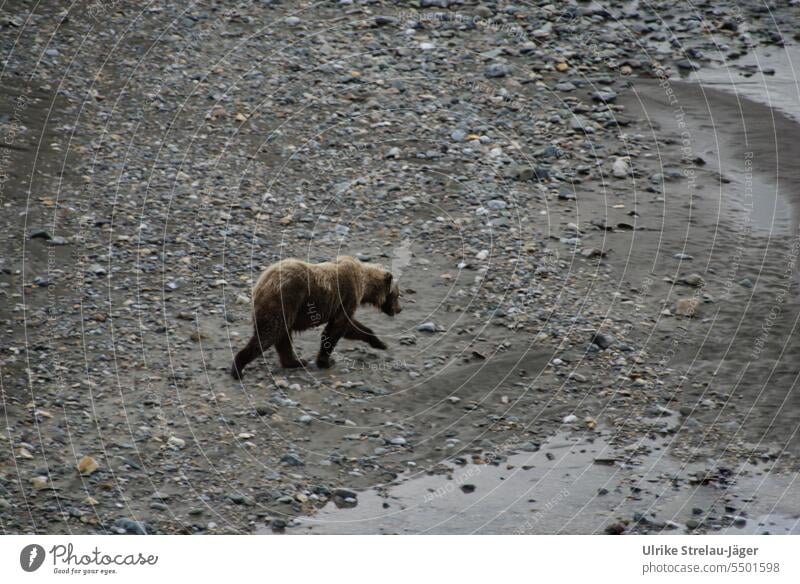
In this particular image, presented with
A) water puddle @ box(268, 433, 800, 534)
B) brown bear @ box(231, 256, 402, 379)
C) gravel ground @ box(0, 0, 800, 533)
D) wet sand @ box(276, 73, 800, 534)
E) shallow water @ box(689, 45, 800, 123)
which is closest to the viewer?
water puddle @ box(268, 433, 800, 534)

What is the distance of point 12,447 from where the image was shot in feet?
40.0

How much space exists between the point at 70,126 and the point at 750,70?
1274 cm

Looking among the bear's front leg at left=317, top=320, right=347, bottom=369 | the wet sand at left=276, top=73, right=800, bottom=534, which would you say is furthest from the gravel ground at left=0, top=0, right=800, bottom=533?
the bear's front leg at left=317, top=320, right=347, bottom=369

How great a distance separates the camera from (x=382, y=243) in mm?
17125

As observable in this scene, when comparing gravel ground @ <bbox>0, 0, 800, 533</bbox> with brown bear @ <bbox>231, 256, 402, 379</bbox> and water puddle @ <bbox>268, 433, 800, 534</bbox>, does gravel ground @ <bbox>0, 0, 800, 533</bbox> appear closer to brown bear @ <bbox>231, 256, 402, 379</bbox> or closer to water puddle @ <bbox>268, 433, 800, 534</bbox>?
water puddle @ <bbox>268, 433, 800, 534</bbox>

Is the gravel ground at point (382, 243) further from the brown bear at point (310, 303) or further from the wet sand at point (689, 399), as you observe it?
the brown bear at point (310, 303)

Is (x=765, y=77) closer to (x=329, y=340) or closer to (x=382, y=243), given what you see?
(x=382, y=243)

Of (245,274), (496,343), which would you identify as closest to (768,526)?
(496,343)

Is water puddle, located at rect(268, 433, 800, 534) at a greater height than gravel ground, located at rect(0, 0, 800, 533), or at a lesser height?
lesser

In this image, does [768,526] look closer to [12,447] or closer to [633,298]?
[633,298]

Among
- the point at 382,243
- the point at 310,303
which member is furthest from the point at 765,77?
the point at 310,303

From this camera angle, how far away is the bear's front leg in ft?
46.9

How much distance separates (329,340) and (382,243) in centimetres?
313

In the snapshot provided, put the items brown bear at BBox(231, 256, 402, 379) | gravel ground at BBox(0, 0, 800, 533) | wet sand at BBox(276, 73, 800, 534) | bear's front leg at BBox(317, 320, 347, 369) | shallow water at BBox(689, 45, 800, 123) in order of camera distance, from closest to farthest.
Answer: wet sand at BBox(276, 73, 800, 534) → gravel ground at BBox(0, 0, 800, 533) → brown bear at BBox(231, 256, 402, 379) → bear's front leg at BBox(317, 320, 347, 369) → shallow water at BBox(689, 45, 800, 123)
